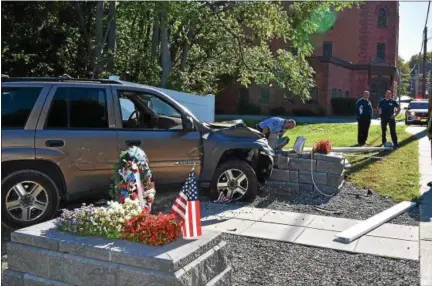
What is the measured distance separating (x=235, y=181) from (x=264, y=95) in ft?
120

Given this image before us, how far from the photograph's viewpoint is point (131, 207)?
158 inches

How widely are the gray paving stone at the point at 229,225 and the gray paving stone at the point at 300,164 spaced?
2.33m

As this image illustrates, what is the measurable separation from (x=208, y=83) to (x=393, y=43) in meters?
32.4

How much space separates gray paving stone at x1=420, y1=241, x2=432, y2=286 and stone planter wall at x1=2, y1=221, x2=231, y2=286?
78.3 inches

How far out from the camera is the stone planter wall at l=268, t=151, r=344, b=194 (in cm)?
838

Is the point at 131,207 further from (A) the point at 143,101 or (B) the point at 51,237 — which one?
(A) the point at 143,101

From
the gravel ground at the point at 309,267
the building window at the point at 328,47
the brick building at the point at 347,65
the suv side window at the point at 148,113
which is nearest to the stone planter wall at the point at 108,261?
the gravel ground at the point at 309,267

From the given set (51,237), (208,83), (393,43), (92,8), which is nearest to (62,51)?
(92,8)

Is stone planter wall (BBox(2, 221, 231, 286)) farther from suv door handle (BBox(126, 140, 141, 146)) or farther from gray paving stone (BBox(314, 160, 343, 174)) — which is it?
gray paving stone (BBox(314, 160, 343, 174))

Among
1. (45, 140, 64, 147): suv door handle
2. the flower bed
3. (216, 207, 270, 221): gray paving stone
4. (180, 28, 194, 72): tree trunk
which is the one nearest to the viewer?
the flower bed

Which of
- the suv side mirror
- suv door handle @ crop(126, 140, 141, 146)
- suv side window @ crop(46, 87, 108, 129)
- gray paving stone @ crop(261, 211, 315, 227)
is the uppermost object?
suv side window @ crop(46, 87, 108, 129)

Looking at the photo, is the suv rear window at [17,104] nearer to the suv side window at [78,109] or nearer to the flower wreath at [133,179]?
the suv side window at [78,109]

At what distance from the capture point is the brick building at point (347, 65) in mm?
41231

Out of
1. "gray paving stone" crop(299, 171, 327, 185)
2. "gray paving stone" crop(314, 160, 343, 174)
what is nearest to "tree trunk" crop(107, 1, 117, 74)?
"gray paving stone" crop(299, 171, 327, 185)
